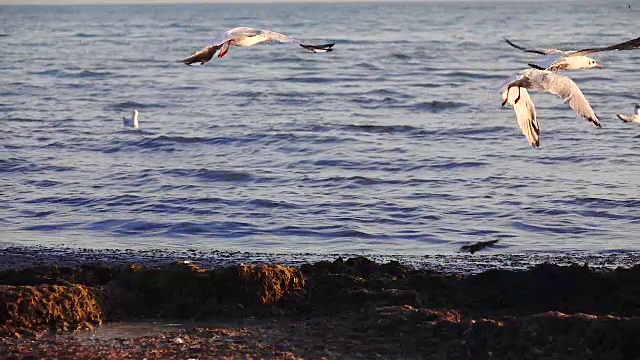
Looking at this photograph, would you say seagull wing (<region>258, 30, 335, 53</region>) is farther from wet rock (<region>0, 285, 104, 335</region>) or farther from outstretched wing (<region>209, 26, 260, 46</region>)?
wet rock (<region>0, 285, 104, 335</region>)

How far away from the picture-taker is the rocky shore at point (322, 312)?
583cm

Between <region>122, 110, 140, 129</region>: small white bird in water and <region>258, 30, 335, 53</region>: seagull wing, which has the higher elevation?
<region>258, 30, 335, 53</region>: seagull wing

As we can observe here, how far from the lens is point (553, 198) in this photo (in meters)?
11.7

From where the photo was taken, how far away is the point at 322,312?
6.82m

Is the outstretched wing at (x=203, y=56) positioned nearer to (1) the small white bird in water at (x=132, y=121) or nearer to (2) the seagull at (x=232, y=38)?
(2) the seagull at (x=232, y=38)

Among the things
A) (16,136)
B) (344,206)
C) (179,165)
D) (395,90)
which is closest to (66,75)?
(395,90)

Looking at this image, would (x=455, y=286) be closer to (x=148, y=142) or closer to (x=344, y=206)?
(x=344, y=206)

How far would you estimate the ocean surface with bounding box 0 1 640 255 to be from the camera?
1049 cm

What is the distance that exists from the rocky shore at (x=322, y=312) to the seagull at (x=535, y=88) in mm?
2073

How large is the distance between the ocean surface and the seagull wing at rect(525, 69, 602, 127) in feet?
1.31

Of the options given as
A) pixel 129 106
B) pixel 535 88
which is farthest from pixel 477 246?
pixel 129 106

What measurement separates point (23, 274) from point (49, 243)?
8.82 ft

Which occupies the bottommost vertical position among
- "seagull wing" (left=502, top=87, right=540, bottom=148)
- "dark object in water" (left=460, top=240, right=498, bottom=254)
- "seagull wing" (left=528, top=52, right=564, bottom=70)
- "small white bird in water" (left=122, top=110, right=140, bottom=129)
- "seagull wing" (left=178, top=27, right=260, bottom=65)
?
"small white bird in water" (left=122, top=110, right=140, bottom=129)

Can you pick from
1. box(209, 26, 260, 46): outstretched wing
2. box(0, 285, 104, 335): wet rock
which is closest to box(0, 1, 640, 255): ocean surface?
box(209, 26, 260, 46): outstretched wing
